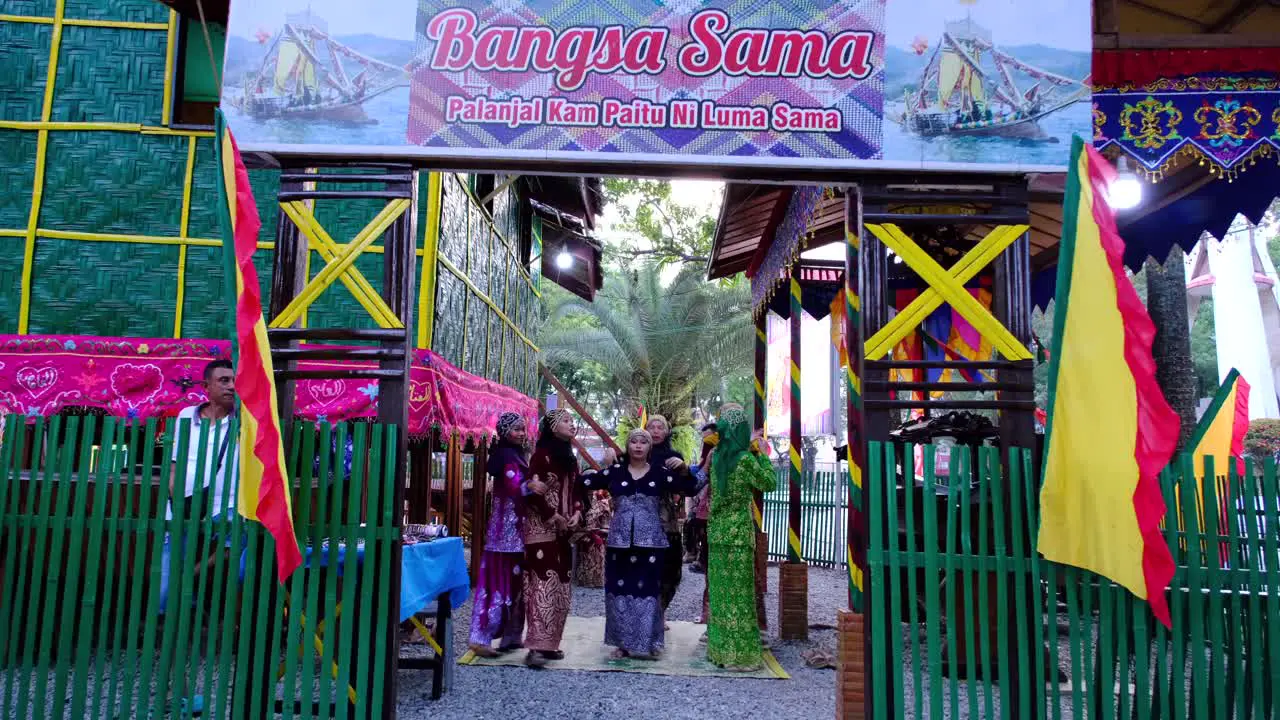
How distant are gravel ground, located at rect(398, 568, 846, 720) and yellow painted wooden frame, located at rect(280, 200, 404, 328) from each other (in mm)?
2375

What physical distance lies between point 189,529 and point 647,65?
328cm

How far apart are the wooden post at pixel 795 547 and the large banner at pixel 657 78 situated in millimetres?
3122

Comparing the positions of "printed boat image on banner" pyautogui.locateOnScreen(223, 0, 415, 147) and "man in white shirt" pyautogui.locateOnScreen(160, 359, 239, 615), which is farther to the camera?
"printed boat image on banner" pyautogui.locateOnScreen(223, 0, 415, 147)

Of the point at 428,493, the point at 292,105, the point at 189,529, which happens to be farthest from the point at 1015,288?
the point at 428,493

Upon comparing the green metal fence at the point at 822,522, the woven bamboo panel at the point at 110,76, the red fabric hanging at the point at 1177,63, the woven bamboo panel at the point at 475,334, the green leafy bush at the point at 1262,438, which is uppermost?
the woven bamboo panel at the point at 110,76

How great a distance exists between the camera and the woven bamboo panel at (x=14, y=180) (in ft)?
25.1

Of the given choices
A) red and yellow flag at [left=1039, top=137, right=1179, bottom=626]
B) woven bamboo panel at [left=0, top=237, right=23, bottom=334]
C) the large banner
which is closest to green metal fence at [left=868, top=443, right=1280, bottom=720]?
red and yellow flag at [left=1039, top=137, right=1179, bottom=626]

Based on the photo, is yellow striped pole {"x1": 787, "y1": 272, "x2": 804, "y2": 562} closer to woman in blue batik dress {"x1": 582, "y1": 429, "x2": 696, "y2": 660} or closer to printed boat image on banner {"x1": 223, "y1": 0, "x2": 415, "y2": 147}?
woman in blue batik dress {"x1": 582, "y1": 429, "x2": 696, "y2": 660}

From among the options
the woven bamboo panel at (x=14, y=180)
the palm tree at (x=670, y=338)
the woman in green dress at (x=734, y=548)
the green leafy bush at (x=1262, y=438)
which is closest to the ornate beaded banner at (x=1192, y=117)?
the woman in green dress at (x=734, y=548)

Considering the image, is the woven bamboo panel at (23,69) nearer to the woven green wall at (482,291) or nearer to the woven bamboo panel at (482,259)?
the woven green wall at (482,291)

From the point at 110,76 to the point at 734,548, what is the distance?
7.07 meters

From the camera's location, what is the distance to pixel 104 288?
768cm

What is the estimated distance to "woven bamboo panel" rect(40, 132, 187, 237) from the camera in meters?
7.67

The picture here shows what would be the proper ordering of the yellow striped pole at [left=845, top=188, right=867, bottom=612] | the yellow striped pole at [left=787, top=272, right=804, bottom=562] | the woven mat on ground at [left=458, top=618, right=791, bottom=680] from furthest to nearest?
the yellow striped pole at [left=787, top=272, right=804, bottom=562]
the woven mat on ground at [left=458, top=618, right=791, bottom=680]
the yellow striped pole at [left=845, top=188, right=867, bottom=612]
